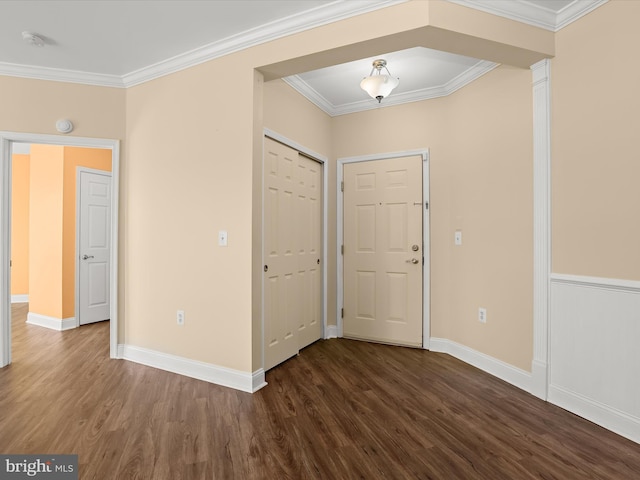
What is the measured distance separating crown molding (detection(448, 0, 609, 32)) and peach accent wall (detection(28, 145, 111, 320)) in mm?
4594

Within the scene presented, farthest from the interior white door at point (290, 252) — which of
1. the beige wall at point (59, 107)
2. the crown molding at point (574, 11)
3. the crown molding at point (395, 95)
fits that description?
the crown molding at point (574, 11)

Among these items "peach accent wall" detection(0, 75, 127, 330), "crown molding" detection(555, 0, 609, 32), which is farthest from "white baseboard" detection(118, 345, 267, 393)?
"crown molding" detection(555, 0, 609, 32)

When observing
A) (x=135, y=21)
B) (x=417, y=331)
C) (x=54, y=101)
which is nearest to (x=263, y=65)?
(x=135, y=21)

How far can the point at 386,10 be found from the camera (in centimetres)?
217

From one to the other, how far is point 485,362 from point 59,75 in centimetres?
460

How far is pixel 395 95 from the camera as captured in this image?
3.63m

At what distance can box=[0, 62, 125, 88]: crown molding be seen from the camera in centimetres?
307

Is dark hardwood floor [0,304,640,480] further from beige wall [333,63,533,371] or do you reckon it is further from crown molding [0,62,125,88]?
crown molding [0,62,125,88]

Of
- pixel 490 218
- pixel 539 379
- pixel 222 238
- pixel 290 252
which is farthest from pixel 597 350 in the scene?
pixel 222 238

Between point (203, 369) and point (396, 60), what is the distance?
10.0 feet

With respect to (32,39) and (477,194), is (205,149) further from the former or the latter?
(477,194)

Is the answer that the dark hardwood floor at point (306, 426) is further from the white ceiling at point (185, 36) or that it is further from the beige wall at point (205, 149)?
the white ceiling at point (185, 36)

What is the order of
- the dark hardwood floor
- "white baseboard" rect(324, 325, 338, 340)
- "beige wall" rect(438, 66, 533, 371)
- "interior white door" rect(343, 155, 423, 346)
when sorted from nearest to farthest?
the dark hardwood floor < "beige wall" rect(438, 66, 533, 371) < "interior white door" rect(343, 155, 423, 346) < "white baseboard" rect(324, 325, 338, 340)

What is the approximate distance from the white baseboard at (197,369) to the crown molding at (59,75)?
250 cm
